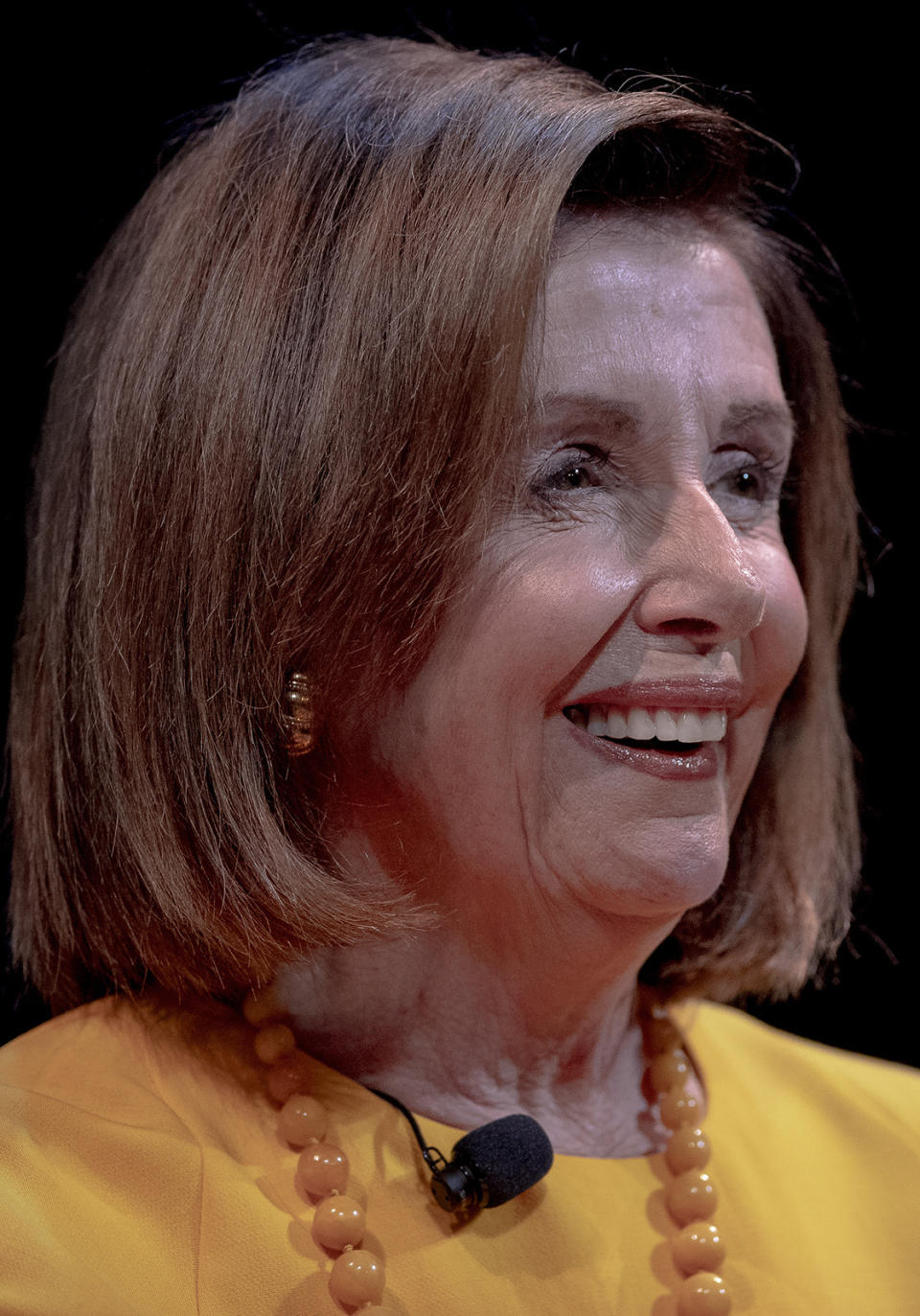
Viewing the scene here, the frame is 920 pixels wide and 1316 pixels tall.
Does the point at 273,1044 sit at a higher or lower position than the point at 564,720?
lower

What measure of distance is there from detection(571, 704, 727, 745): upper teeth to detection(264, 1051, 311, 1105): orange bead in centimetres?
41

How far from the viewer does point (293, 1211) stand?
116 cm

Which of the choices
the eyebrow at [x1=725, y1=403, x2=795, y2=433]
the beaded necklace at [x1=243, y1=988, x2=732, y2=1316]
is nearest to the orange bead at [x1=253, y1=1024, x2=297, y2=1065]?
the beaded necklace at [x1=243, y1=988, x2=732, y2=1316]

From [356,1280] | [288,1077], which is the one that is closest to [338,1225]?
[356,1280]

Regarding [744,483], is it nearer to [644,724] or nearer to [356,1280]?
[644,724]

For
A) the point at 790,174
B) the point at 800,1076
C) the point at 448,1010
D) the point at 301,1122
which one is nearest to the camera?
the point at 301,1122

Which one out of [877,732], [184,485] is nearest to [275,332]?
[184,485]

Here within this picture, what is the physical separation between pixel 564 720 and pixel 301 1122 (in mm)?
427

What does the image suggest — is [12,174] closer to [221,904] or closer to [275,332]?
[275,332]

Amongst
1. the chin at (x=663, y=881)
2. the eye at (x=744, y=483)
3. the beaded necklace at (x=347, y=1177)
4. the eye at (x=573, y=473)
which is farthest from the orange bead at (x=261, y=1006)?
the eye at (x=744, y=483)

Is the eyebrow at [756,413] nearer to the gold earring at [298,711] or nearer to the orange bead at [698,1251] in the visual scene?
the gold earring at [298,711]

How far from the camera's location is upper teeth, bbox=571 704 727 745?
1.24 metres

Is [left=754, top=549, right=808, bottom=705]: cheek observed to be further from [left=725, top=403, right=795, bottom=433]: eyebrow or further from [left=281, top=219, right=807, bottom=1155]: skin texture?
[left=725, top=403, right=795, bottom=433]: eyebrow

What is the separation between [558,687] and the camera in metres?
1.21
